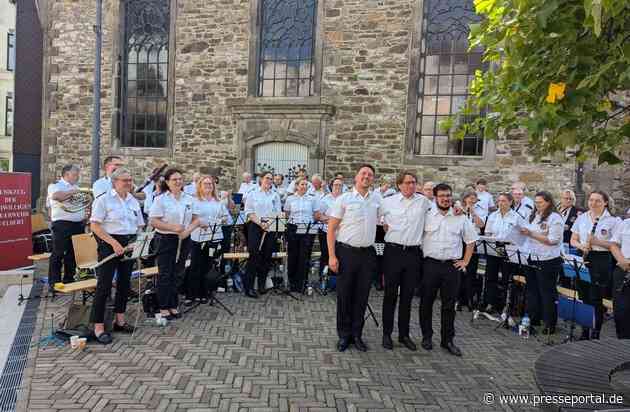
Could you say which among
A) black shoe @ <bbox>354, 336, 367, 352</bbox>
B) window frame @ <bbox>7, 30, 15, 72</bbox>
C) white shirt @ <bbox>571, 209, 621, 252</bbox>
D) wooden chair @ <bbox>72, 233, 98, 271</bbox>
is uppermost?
window frame @ <bbox>7, 30, 15, 72</bbox>

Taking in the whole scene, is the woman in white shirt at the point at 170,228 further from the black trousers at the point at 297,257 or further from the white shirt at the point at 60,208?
the black trousers at the point at 297,257

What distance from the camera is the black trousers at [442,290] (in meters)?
5.29

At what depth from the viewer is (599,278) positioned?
599 centimetres

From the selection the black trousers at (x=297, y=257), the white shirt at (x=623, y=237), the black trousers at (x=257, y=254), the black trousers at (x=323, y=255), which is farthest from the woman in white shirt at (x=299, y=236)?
the white shirt at (x=623, y=237)

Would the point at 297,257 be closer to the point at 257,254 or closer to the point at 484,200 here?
the point at 257,254

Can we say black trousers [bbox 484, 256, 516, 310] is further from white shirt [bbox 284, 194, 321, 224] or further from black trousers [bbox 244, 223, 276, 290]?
black trousers [bbox 244, 223, 276, 290]

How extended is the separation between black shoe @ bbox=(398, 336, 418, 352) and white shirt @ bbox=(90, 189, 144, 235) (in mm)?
3532

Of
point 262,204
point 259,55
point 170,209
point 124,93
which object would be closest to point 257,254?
point 262,204

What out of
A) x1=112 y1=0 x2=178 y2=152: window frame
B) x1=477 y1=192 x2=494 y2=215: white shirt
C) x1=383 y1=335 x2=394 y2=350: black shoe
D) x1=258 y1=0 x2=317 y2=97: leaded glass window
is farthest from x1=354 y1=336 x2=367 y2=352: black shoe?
x1=112 y1=0 x2=178 y2=152: window frame

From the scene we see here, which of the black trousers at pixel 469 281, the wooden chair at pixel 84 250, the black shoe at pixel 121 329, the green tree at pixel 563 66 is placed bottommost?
the black shoe at pixel 121 329

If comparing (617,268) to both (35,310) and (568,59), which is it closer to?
(568,59)

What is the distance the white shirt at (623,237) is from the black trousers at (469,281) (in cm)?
214

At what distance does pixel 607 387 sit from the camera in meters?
2.41

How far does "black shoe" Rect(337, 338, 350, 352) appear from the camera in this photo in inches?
210
